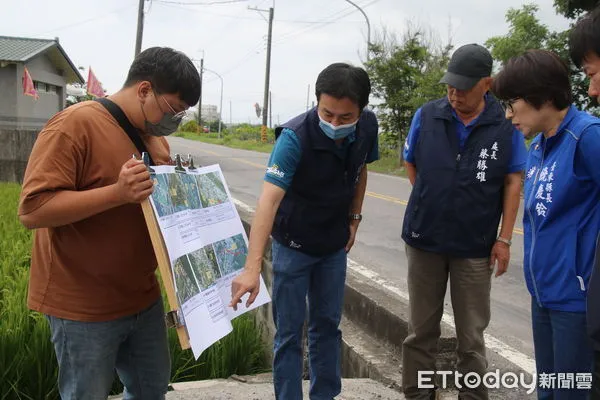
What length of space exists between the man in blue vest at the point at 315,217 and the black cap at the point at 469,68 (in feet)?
1.39

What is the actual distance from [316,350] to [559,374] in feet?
3.48

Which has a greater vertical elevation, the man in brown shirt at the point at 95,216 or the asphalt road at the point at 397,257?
the man in brown shirt at the point at 95,216

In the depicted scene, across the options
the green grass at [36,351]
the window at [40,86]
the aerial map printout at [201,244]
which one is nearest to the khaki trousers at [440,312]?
the aerial map printout at [201,244]

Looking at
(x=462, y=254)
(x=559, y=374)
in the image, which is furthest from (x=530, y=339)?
(x=559, y=374)

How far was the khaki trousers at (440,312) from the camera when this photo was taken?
8.40 feet

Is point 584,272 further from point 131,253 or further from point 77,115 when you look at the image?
point 77,115

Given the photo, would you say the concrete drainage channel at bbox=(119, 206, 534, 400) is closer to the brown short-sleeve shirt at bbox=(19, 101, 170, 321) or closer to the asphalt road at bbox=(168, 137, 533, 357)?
the asphalt road at bbox=(168, 137, 533, 357)

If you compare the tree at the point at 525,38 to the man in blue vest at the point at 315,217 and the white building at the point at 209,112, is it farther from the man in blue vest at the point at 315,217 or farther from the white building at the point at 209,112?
the white building at the point at 209,112

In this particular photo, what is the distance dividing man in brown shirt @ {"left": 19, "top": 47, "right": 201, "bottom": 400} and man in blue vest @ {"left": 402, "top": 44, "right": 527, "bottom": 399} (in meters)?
1.26

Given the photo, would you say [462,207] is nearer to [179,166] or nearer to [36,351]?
[179,166]

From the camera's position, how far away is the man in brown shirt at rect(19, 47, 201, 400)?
1.57m

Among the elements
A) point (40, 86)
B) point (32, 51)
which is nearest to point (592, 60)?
point (32, 51)

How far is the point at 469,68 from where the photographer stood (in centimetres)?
246

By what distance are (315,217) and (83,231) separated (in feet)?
3.34
